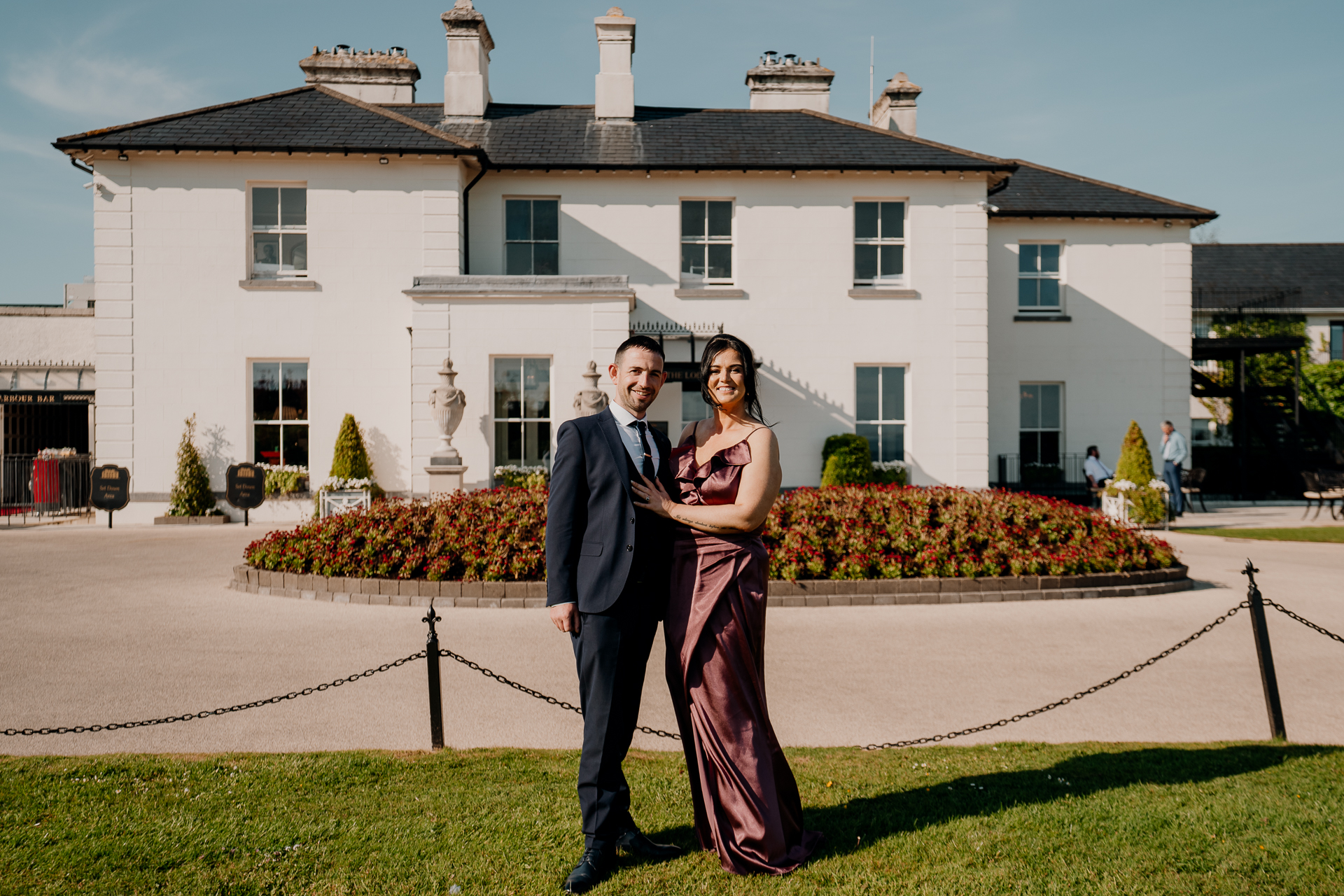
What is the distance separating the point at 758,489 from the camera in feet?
11.0

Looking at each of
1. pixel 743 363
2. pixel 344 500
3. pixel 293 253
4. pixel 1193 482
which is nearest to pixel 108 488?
pixel 344 500

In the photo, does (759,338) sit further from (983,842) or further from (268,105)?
(983,842)

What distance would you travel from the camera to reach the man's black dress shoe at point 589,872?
317 cm

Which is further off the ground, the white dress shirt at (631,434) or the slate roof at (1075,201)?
the slate roof at (1075,201)

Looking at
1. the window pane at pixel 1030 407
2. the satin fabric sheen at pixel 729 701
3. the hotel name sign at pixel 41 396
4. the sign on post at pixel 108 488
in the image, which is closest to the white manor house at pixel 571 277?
the window pane at pixel 1030 407

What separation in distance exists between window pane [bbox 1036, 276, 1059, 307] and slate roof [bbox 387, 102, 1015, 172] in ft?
14.0

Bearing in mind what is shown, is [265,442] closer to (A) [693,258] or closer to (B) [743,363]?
(A) [693,258]

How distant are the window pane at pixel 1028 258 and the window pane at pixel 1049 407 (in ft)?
9.47

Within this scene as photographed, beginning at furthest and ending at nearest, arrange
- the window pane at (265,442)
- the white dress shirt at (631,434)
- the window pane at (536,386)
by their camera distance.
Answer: the window pane at (265,442)
the window pane at (536,386)
the white dress shirt at (631,434)

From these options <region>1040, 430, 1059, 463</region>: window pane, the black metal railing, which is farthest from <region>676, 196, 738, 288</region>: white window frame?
the black metal railing

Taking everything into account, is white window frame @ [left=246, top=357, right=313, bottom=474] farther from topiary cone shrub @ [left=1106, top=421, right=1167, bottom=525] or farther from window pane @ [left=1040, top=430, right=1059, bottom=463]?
window pane @ [left=1040, top=430, right=1059, bottom=463]

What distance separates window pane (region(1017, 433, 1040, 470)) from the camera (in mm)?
20875

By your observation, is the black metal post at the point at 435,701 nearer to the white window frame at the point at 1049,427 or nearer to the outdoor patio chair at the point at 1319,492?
the white window frame at the point at 1049,427

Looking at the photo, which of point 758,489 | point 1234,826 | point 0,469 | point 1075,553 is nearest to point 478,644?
point 758,489
